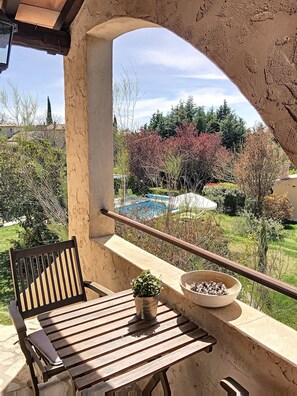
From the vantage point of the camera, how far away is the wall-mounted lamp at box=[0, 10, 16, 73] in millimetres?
1936

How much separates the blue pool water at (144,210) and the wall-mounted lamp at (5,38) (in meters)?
4.36

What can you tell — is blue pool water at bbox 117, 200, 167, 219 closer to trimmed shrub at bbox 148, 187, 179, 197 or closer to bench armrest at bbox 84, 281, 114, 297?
trimmed shrub at bbox 148, 187, 179, 197

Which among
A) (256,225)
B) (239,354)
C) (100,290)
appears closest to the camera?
(239,354)

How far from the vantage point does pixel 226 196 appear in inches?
250

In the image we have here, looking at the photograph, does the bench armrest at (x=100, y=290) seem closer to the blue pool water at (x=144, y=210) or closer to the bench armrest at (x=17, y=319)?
the bench armrest at (x=17, y=319)

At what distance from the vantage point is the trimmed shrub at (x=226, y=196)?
632 cm

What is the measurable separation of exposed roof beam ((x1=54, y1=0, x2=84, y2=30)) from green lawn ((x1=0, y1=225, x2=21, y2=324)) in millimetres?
3814

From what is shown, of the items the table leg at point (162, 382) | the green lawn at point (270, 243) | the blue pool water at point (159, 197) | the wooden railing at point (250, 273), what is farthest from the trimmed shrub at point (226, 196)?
the table leg at point (162, 382)

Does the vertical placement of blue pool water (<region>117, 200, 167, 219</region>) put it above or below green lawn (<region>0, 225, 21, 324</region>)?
above

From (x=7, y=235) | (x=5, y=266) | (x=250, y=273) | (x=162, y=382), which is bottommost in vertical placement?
(x=5, y=266)

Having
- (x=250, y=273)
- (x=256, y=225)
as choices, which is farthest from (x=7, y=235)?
(x=250, y=273)

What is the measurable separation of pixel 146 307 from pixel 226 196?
16.2 feet

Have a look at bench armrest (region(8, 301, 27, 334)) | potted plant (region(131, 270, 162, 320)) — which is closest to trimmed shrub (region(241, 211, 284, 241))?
potted plant (region(131, 270, 162, 320))

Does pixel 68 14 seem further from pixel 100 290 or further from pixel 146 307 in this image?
pixel 146 307
